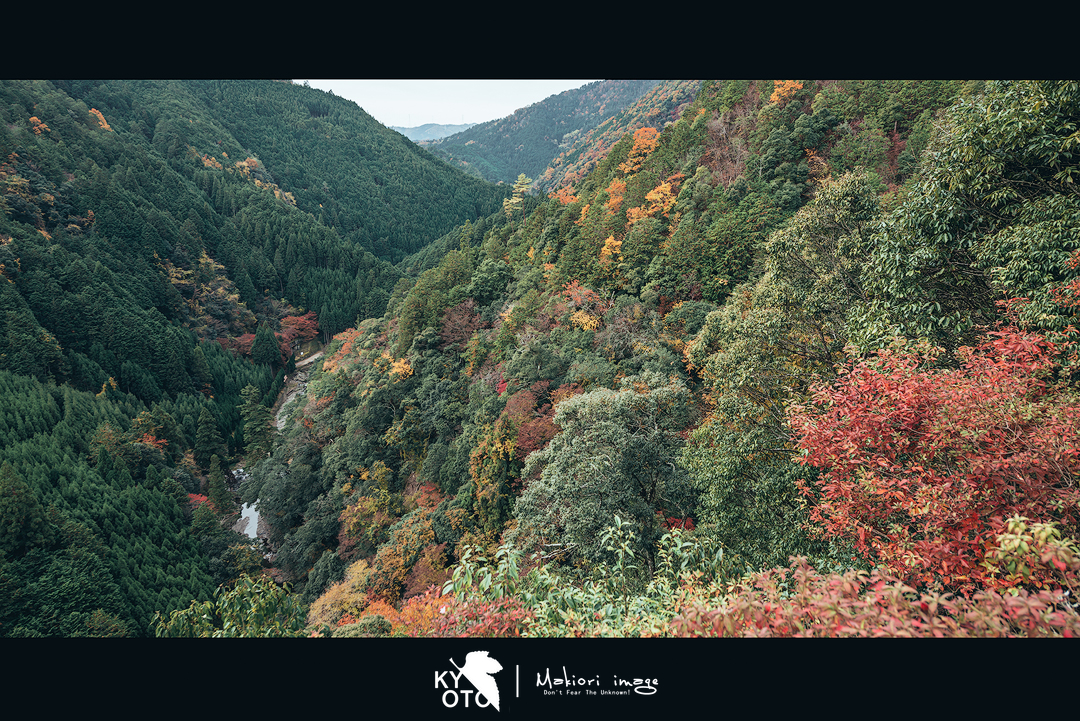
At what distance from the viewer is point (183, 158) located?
326ft

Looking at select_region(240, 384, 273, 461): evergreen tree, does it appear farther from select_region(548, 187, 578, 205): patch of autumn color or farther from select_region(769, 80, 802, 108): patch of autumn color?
A: select_region(769, 80, 802, 108): patch of autumn color

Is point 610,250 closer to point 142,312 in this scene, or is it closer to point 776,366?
point 776,366

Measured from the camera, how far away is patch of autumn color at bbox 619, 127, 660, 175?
36.3m

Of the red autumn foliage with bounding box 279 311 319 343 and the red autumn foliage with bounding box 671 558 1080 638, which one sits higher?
the red autumn foliage with bounding box 671 558 1080 638

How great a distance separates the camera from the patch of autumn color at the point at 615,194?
3053cm

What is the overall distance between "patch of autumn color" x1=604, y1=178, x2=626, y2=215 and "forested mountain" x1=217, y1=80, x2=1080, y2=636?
2.81 metres

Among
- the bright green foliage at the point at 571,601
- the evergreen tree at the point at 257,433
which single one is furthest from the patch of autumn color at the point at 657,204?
the evergreen tree at the point at 257,433

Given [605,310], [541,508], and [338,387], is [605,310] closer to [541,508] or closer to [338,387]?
[541,508]

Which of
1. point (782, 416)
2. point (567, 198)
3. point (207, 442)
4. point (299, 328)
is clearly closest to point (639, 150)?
point (567, 198)

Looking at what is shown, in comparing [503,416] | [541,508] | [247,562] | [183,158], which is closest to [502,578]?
[541,508]

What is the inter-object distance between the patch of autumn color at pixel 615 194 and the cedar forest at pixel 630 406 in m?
0.32

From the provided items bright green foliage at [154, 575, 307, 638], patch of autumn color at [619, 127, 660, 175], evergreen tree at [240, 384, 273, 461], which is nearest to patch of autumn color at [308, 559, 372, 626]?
bright green foliage at [154, 575, 307, 638]

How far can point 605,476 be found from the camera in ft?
36.1
